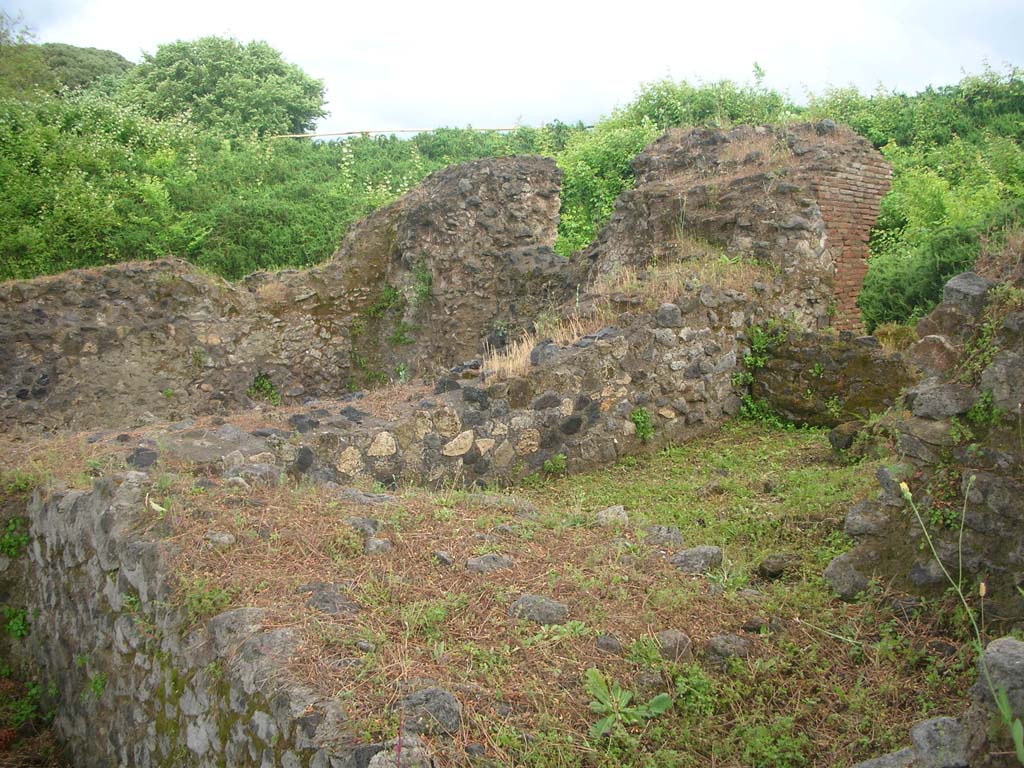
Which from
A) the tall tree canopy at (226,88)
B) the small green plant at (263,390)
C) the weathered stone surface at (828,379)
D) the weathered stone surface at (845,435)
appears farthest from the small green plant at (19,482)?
the tall tree canopy at (226,88)

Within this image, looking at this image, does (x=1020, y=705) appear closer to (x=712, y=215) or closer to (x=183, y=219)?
(x=712, y=215)

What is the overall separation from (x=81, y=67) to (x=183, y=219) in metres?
18.5

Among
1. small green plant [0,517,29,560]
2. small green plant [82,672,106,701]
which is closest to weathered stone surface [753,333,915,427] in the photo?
small green plant [82,672,106,701]

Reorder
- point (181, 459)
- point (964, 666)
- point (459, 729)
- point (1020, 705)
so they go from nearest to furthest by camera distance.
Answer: point (1020, 705) < point (459, 729) < point (964, 666) < point (181, 459)

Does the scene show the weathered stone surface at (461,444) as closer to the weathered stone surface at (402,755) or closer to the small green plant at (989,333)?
the small green plant at (989,333)

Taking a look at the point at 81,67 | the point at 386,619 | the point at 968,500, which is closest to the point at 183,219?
the point at 386,619

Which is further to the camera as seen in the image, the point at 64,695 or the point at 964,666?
the point at 64,695

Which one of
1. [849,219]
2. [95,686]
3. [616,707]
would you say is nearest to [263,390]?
[95,686]

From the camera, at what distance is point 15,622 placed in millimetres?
6082

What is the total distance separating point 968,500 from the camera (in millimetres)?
3619

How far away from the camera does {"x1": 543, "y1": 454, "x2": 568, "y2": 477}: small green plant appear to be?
24.9 feet

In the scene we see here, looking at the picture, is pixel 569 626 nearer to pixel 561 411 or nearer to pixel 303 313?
pixel 561 411

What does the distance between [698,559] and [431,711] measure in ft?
6.05

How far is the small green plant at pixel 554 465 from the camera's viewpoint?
7.59 m
